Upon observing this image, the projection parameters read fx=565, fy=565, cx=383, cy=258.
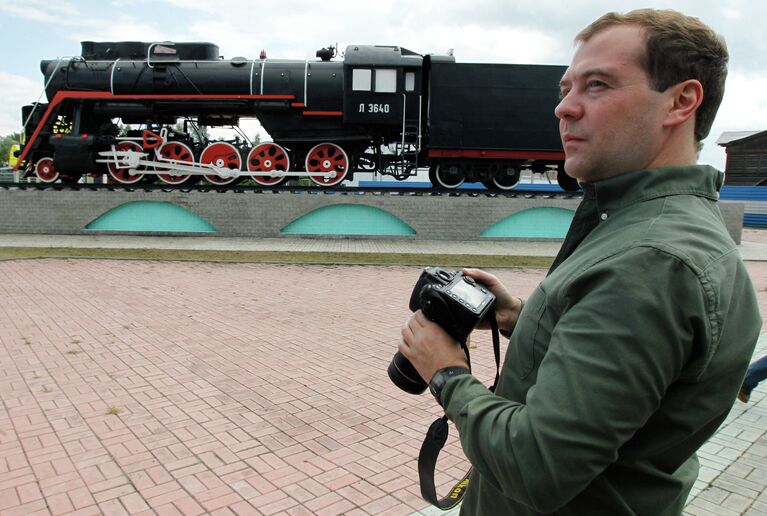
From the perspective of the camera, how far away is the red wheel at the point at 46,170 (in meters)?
16.6

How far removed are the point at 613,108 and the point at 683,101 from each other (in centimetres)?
14

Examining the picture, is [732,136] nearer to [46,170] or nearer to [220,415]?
[46,170]

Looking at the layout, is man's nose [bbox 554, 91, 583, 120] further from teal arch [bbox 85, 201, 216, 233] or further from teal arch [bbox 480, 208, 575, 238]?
teal arch [bbox 85, 201, 216, 233]

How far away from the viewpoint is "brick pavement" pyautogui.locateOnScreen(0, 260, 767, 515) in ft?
11.2

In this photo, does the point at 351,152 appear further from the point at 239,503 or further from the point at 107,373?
the point at 239,503

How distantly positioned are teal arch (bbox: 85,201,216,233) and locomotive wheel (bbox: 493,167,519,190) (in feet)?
26.8

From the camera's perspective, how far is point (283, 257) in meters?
12.6

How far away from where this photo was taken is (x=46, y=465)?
12.0ft

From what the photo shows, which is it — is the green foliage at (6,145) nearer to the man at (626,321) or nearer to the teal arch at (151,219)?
the teal arch at (151,219)

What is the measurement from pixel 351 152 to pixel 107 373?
38.5 ft

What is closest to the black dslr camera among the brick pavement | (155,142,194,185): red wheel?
the brick pavement

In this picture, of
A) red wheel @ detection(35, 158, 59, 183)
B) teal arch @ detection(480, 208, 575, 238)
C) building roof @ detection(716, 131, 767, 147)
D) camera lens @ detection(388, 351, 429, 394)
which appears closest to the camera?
camera lens @ detection(388, 351, 429, 394)

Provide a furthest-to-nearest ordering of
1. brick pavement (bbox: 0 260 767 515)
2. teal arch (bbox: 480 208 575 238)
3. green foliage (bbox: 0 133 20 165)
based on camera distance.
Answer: green foliage (bbox: 0 133 20 165) → teal arch (bbox: 480 208 575 238) → brick pavement (bbox: 0 260 767 515)

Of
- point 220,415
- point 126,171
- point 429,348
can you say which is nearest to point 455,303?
point 429,348
